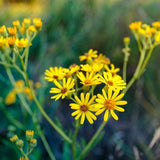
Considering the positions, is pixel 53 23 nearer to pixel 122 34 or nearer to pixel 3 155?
pixel 122 34

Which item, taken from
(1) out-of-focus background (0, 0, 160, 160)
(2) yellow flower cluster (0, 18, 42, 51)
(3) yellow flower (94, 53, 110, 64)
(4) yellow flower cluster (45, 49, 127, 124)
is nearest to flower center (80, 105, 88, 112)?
(4) yellow flower cluster (45, 49, 127, 124)

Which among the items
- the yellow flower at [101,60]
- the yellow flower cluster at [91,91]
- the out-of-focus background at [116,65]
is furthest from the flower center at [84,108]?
the out-of-focus background at [116,65]

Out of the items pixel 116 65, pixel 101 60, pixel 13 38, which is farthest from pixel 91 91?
pixel 116 65

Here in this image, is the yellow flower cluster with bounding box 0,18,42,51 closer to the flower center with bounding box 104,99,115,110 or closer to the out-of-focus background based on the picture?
the out-of-focus background

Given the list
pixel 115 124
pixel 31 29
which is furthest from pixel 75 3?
pixel 31 29

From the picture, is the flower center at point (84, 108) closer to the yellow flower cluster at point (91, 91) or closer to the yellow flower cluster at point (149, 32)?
the yellow flower cluster at point (91, 91)

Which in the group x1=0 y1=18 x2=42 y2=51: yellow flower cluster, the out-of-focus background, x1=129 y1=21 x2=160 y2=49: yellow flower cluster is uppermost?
x1=129 y1=21 x2=160 y2=49: yellow flower cluster

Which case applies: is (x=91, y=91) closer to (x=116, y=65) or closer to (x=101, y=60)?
(x=101, y=60)

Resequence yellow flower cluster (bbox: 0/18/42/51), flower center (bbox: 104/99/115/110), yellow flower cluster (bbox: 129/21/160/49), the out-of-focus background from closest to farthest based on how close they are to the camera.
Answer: flower center (bbox: 104/99/115/110)
yellow flower cluster (bbox: 0/18/42/51)
yellow flower cluster (bbox: 129/21/160/49)
the out-of-focus background
